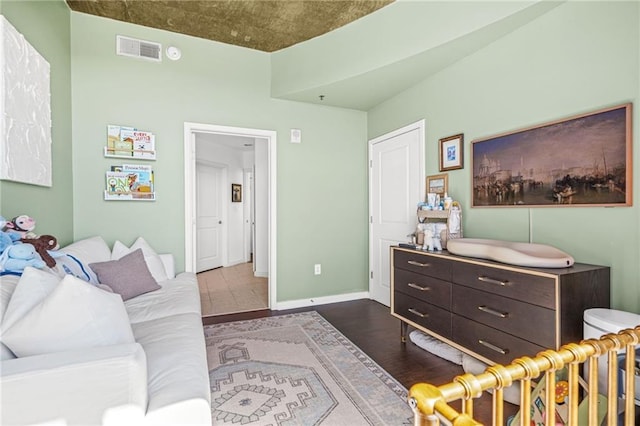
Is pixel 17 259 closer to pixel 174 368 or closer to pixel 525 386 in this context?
pixel 174 368

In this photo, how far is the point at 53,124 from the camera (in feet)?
8.19

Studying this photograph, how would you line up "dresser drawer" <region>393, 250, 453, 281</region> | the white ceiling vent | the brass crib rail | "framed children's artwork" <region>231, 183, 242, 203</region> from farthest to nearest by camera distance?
"framed children's artwork" <region>231, 183, 242, 203</region> < the white ceiling vent < "dresser drawer" <region>393, 250, 453, 281</region> < the brass crib rail

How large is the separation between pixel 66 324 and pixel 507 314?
2.11m

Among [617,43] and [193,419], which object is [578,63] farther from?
[193,419]

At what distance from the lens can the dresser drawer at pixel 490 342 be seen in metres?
1.71

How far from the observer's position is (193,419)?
1116 mm

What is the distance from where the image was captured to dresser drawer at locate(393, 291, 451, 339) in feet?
7.25

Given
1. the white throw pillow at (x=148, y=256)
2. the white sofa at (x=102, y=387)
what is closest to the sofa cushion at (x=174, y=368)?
the white sofa at (x=102, y=387)

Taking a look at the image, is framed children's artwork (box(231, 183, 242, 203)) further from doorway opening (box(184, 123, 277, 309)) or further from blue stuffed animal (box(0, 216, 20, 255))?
blue stuffed animal (box(0, 216, 20, 255))

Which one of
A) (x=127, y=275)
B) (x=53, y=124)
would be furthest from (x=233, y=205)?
(x=127, y=275)

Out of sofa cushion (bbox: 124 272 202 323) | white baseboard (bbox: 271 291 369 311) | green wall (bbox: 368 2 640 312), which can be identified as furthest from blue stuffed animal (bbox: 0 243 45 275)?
green wall (bbox: 368 2 640 312)

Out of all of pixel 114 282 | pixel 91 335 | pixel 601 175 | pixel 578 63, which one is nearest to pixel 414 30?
pixel 578 63

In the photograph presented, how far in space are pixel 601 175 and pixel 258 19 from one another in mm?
2973

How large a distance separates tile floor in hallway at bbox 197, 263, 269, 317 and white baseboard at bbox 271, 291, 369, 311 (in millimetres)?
211
